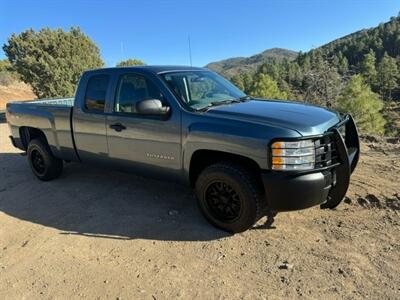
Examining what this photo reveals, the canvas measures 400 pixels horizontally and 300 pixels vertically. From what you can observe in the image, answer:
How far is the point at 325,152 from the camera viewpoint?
3.49 metres

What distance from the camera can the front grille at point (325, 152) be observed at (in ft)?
11.2

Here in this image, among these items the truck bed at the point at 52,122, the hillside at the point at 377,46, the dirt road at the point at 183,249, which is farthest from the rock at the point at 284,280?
the hillside at the point at 377,46

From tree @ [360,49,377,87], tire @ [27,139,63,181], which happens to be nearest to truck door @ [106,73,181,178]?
tire @ [27,139,63,181]

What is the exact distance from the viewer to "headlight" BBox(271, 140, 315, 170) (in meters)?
3.29

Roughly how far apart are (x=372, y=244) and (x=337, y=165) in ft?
2.79

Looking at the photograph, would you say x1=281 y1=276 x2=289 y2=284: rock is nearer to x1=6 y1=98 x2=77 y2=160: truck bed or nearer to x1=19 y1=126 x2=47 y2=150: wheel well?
x1=6 y1=98 x2=77 y2=160: truck bed

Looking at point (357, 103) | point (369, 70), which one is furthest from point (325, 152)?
point (369, 70)

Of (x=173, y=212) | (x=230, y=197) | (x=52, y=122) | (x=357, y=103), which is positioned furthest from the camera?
(x=357, y=103)

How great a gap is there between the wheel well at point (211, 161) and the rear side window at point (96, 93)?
1.63 m

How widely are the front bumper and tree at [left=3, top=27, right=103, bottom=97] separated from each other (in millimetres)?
20616

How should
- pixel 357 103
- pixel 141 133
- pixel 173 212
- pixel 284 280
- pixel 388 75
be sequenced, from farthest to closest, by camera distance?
pixel 388 75
pixel 357 103
pixel 173 212
pixel 141 133
pixel 284 280

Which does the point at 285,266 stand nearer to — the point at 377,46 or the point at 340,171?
the point at 340,171

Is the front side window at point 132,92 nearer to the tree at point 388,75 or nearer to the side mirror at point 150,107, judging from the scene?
the side mirror at point 150,107

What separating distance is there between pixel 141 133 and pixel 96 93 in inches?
43.8
